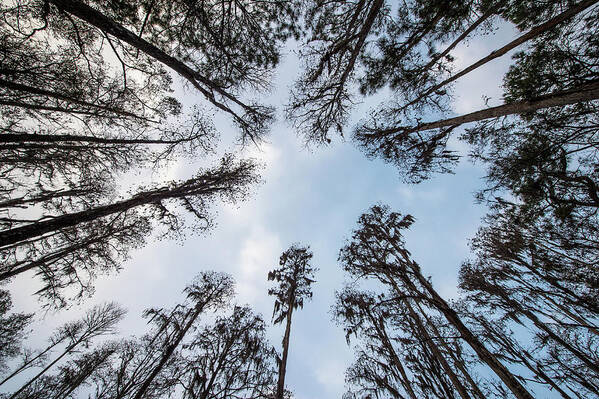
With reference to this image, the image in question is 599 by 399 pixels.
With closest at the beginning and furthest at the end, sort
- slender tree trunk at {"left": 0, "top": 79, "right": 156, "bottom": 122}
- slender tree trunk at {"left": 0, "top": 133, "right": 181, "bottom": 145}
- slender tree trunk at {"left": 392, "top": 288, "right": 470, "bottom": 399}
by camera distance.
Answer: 1. slender tree trunk at {"left": 392, "top": 288, "right": 470, "bottom": 399}
2. slender tree trunk at {"left": 0, "top": 133, "right": 181, "bottom": 145}
3. slender tree trunk at {"left": 0, "top": 79, "right": 156, "bottom": 122}

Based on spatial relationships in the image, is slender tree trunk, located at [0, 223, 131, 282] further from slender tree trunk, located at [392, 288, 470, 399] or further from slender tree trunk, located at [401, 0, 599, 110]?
slender tree trunk, located at [401, 0, 599, 110]

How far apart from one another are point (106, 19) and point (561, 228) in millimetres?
16211

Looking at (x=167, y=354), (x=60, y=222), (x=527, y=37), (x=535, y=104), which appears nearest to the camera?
(x=535, y=104)

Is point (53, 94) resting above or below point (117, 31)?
above

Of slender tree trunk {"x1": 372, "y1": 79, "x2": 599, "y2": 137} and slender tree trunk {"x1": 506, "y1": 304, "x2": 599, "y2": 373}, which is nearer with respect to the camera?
slender tree trunk {"x1": 372, "y1": 79, "x2": 599, "y2": 137}

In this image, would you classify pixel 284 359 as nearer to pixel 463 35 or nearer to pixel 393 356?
pixel 393 356

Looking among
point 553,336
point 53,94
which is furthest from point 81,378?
point 553,336

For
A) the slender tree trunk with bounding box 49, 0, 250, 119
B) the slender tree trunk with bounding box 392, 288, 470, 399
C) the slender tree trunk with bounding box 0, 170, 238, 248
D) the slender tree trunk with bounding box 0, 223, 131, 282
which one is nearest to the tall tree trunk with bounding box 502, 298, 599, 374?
the slender tree trunk with bounding box 392, 288, 470, 399

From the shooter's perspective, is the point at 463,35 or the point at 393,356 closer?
the point at 463,35

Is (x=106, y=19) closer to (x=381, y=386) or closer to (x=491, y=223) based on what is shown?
(x=381, y=386)

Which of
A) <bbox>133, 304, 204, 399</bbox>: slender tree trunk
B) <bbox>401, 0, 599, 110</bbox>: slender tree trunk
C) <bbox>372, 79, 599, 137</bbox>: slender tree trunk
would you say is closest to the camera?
<bbox>372, 79, 599, 137</bbox>: slender tree trunk

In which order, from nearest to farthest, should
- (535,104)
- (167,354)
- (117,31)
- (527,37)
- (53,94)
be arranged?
(535,104)
(527,37)
(117,31)
(53,94)
(167,354)

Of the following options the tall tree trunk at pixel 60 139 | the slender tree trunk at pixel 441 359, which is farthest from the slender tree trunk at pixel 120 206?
the slender tree trunk at pixel 441 359

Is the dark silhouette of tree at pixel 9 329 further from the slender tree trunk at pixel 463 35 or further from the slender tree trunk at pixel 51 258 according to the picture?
the slender tree trunk at pixel 463 35
